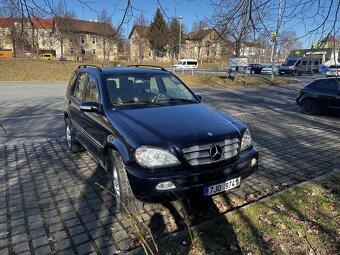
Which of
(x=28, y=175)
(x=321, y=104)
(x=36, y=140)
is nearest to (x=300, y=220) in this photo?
(x=28, y=175)

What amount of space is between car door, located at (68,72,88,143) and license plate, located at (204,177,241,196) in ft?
8.33

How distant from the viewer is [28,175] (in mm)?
4879

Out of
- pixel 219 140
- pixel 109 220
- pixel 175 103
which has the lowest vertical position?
pixel 109 220

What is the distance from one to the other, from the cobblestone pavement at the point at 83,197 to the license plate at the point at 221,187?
43 cm

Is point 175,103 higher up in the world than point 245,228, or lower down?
higher up

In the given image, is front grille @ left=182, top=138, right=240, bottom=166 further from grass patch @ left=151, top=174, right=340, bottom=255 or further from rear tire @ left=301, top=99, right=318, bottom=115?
rear tire @ left=301, top=99, right=318, bottom=115

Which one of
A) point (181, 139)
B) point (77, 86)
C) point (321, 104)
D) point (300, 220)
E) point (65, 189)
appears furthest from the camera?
point (321, 104)

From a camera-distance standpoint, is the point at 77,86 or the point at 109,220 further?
the point at 77,86

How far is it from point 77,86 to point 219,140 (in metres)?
3.30

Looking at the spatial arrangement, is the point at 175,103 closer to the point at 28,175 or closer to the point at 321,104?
the point at 28,175

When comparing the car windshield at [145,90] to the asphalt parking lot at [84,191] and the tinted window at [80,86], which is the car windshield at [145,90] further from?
the asphalt parking lot at [84,191]

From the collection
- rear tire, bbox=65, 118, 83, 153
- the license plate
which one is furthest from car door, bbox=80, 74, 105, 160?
the license plate

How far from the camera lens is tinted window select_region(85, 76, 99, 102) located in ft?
14.8

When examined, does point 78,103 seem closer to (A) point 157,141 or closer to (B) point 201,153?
(A) point 157,141
